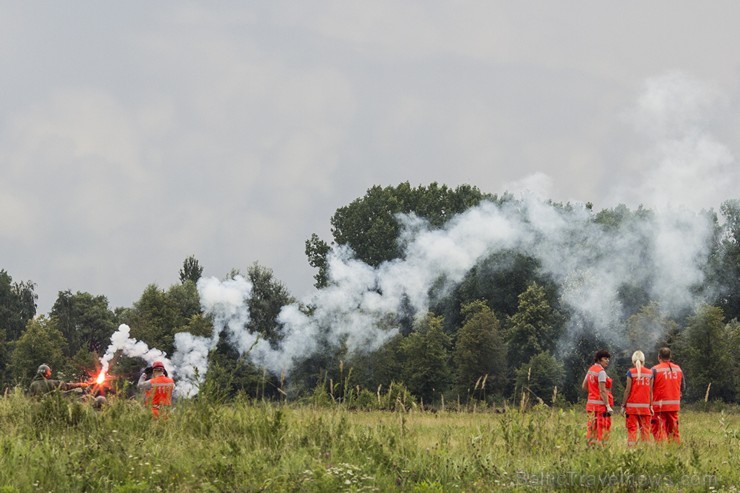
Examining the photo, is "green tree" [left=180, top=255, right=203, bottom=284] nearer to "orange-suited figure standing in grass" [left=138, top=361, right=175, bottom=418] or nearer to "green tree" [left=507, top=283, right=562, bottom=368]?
"green tree" [left=507, top=283, right=562, bottom=368]

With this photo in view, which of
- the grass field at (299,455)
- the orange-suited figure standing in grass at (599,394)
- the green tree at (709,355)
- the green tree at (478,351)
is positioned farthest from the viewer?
the green tree at (478,351)

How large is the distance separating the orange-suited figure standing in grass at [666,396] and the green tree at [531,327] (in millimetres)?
41065

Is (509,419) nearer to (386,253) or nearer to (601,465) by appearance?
(601,465)

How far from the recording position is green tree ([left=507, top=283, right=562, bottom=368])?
5716cm

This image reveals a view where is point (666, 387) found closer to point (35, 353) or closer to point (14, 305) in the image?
point (35, 353)


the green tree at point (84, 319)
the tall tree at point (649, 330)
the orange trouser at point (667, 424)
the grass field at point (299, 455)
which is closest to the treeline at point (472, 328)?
the tall tree at point (649, 330)

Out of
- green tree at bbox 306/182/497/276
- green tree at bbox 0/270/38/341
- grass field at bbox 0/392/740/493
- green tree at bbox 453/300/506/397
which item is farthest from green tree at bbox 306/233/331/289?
grass field at bbox 0/392/740/493

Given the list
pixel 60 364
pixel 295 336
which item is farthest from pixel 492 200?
pixel 60 364

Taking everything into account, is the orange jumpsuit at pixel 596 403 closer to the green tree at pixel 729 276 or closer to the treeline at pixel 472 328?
the treeline at pixel 472 328

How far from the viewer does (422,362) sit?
5119 centimetres

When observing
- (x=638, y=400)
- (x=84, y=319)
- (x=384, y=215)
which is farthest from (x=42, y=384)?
(x=84, y=319)

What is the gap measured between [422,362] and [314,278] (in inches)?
820

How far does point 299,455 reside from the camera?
10523 mm

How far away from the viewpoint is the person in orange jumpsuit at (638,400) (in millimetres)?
15391
